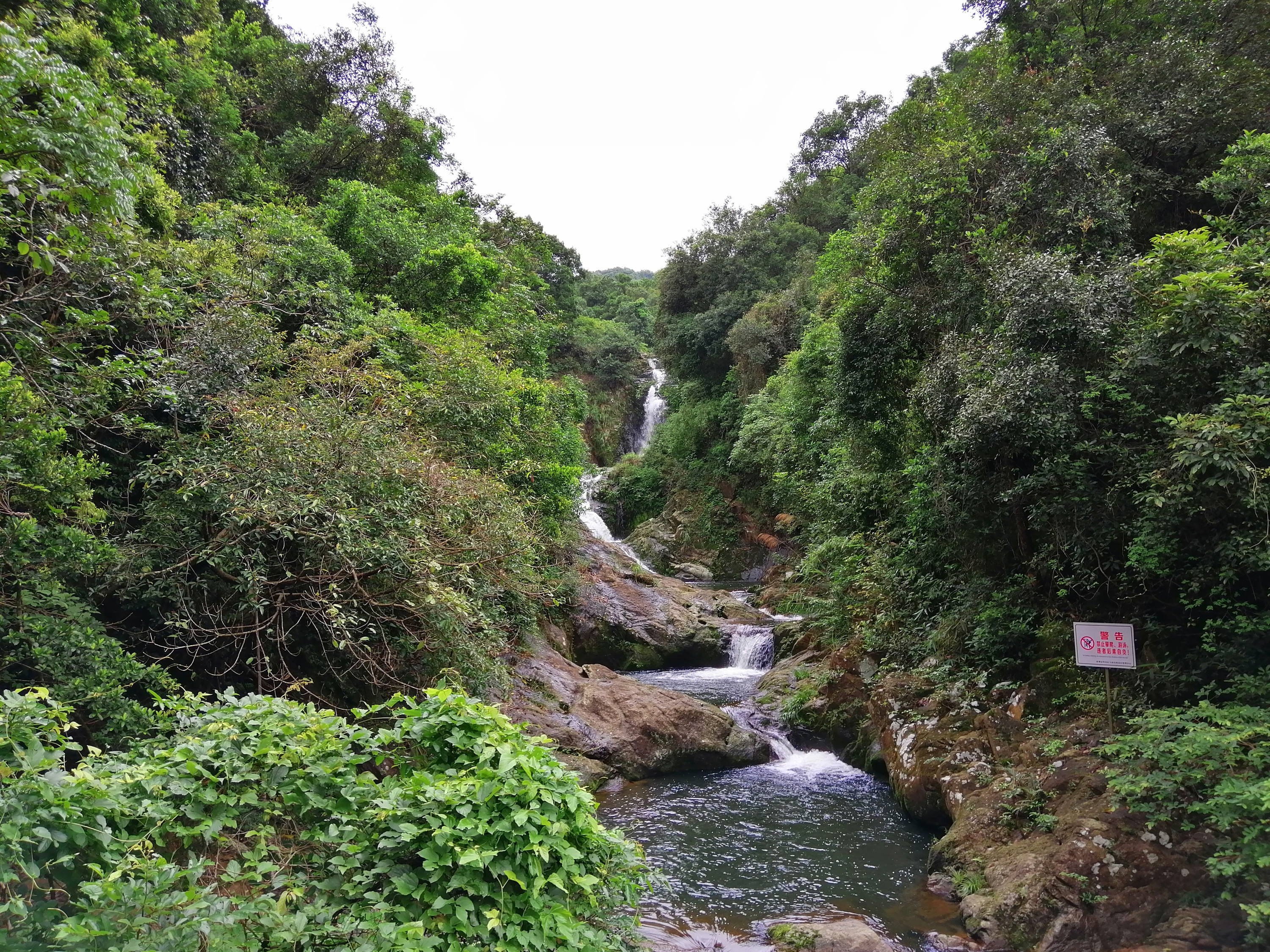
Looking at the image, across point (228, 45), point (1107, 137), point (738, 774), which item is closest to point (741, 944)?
point (738, 774)

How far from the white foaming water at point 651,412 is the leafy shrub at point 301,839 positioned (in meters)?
30.6

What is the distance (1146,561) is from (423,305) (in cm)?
1243

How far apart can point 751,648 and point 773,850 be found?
7.64 m

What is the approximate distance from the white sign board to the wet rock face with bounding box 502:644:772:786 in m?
4.89

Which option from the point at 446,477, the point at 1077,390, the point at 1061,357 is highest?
the point at 1061,357

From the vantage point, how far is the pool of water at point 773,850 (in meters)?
5.62

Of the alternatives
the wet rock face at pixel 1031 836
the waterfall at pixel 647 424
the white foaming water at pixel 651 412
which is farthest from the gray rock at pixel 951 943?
the white foaming water at pixel 651 412

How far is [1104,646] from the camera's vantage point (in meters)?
5.89

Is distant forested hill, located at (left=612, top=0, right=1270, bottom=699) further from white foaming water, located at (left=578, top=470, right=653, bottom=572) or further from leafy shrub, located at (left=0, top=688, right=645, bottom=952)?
white foaming water, located at (left=578, top=470, right=653, bottom=572)

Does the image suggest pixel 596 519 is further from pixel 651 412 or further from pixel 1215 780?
pixel 1215 780

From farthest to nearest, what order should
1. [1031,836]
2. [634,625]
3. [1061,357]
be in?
[634,625], [1061,357], [1031,836]

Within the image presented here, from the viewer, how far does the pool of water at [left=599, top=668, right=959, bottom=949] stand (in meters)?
5.62

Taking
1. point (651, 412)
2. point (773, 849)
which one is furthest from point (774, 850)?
point (651, 412)

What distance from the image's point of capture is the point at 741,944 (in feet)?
17.3
